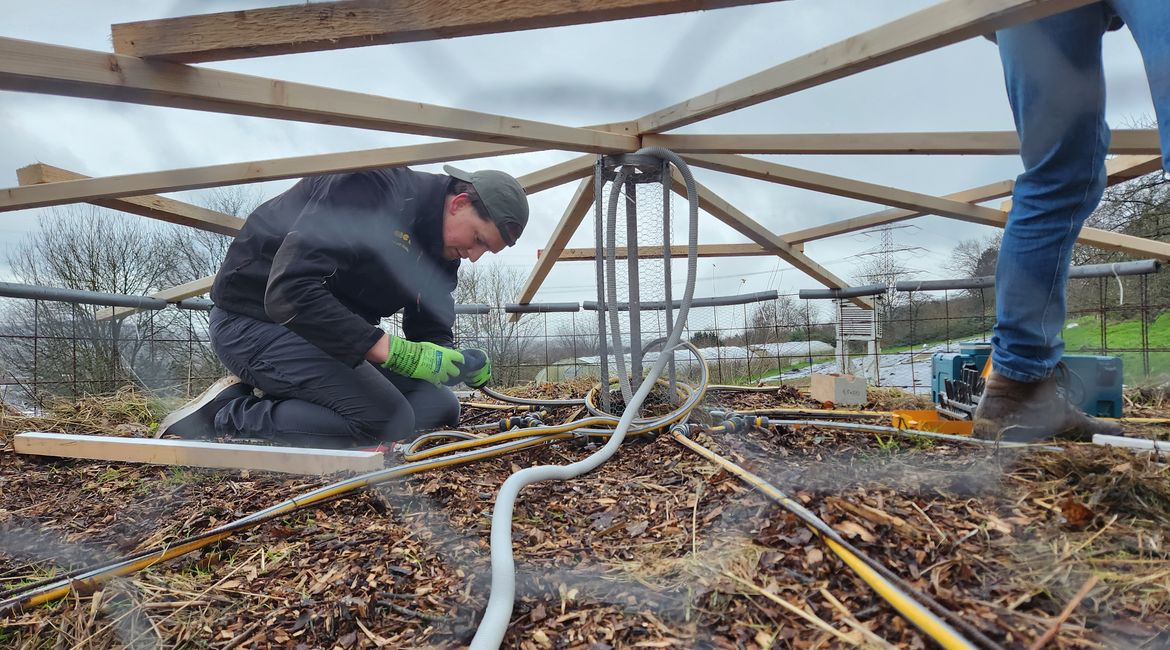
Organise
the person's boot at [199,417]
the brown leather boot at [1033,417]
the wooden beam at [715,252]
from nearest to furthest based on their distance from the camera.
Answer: the brown leather boot at [1033,417], the person's boot at [199,417], the wooden beam at [715,252]

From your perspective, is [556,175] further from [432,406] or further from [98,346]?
[98,346]

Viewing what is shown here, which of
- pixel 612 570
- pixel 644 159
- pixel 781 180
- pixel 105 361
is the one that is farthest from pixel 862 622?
pixel 105 361

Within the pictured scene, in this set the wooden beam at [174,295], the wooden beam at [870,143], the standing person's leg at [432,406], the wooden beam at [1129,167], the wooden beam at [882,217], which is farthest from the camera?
the wooden beam at [174,295]

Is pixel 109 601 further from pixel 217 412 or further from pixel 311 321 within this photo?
pixel 217 412

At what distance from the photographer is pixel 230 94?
1271 mm

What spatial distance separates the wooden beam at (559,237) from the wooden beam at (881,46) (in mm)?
1105

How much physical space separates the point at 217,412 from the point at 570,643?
200 cm

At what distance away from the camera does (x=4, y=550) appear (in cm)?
121

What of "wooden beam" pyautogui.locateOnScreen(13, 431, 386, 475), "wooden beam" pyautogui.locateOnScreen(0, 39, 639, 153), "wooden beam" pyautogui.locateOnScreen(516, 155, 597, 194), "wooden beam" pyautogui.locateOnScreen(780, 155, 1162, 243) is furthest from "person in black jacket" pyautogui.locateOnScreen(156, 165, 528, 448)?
"wooden beam" pyautogui.locateOnScreen(780, 155, 1162, 243)

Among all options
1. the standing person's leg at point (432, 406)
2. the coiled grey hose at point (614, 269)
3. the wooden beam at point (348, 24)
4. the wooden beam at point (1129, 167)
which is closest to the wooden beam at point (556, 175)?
the coiled grey hose at point (614, 269)

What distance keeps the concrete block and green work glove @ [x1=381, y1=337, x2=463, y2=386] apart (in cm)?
159

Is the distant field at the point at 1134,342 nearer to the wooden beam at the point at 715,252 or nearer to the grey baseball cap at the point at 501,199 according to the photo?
the wooden beam at the point at 715,252

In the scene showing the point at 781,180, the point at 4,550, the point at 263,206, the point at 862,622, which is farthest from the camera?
the point at 781,180

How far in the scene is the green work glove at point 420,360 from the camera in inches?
80.4
